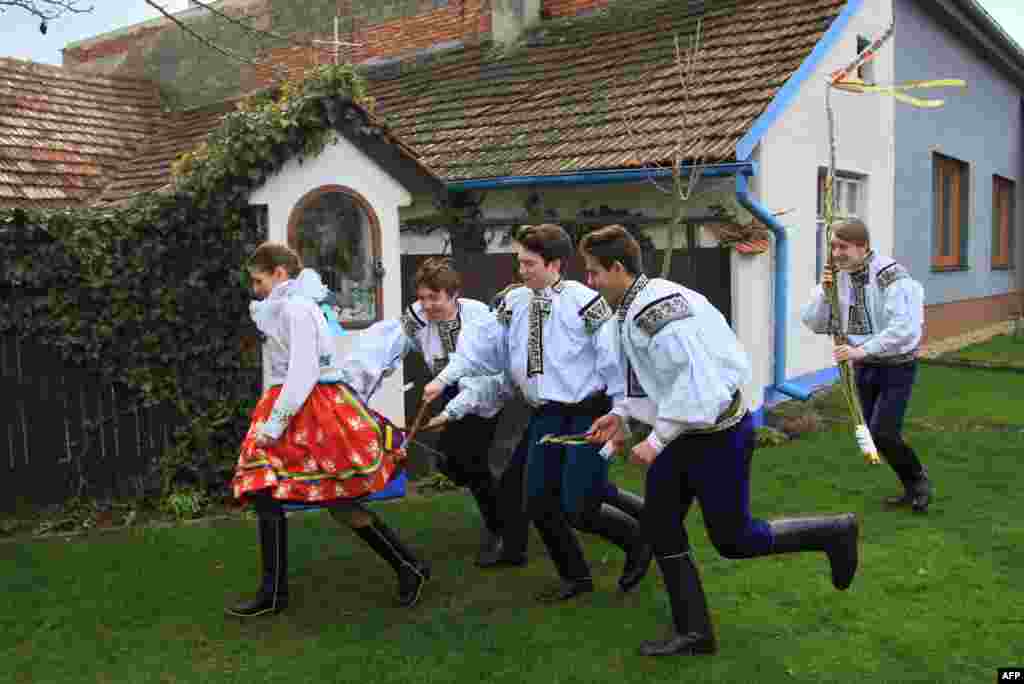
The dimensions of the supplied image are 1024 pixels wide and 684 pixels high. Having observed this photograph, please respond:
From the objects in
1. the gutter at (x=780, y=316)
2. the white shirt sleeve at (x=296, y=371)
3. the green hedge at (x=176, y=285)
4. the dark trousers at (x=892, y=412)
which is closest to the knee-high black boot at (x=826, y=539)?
the dark trousers at (x=892, y=412)

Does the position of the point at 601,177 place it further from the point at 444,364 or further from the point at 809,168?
the point at 444,364

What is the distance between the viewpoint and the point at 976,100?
16.3m

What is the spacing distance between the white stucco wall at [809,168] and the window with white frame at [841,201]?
8cm

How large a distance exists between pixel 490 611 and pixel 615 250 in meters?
1.91

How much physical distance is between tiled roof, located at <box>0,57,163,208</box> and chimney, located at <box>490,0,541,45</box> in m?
5.44

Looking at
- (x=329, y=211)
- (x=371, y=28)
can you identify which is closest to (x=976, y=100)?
(x=371, y=28)

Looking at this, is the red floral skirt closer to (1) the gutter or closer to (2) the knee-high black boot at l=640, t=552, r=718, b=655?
(2) the knee-high black boot at l=640, t=552, r=718, b=655

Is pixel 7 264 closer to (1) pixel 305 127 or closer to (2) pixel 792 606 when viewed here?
(1) pixel 305 127

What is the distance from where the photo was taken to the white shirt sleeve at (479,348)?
4957 mm

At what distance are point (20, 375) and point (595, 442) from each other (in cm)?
403

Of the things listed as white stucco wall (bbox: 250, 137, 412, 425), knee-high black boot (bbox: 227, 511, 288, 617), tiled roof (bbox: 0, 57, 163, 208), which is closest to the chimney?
tiled roof (bbox: 0, 57, 163, 208)

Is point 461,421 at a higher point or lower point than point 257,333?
lower

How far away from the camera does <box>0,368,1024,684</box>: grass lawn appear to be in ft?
13.4

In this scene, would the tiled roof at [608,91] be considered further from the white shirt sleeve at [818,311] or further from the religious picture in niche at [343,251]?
the religious picture in niche at [343,251]
